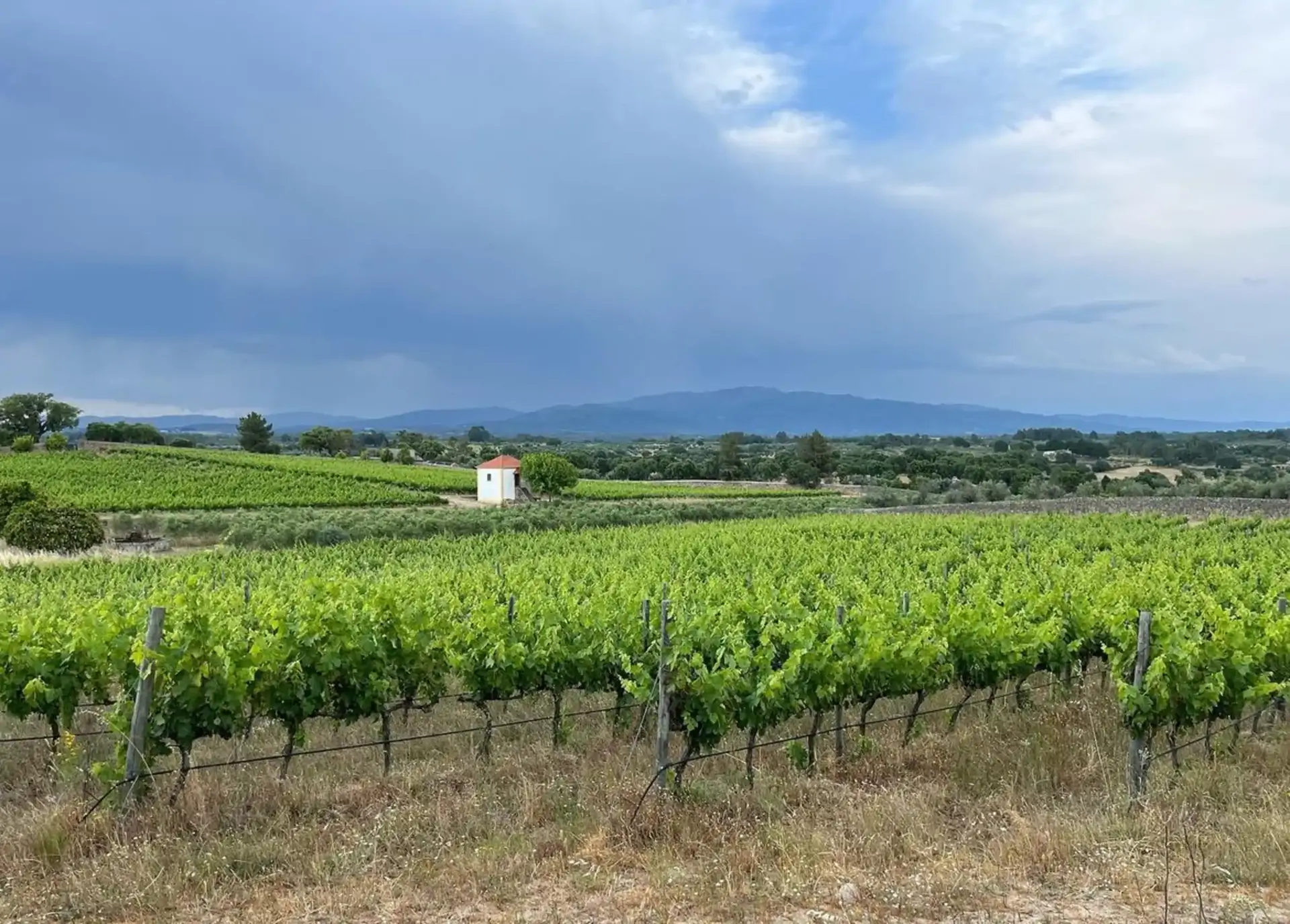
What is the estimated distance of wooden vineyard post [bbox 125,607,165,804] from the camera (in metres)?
6.11

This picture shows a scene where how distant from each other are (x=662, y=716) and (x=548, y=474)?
51.1 metres

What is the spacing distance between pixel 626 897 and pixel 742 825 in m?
1.18

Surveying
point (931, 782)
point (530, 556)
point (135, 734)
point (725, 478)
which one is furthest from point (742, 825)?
point (725, 478)

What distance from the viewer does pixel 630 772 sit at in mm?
6871

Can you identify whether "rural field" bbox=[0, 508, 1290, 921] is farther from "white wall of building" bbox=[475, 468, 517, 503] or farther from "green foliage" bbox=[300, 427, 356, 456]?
"green foliage" bbox=[300, 427, 356, 456]

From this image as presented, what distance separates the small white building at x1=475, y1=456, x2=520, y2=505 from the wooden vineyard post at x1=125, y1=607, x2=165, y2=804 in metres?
49.5

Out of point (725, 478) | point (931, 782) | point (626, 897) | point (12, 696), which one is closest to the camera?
point (626, 897)

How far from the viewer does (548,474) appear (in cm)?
5706

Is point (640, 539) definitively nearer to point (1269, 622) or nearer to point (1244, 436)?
point (1269, 622)

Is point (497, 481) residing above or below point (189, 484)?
below

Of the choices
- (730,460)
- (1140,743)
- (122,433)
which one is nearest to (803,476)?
(730,460)

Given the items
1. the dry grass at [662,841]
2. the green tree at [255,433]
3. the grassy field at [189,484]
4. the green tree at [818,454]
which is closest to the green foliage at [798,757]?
the dry grass at [662,841]

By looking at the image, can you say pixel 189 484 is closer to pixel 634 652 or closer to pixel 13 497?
pixel 13 497

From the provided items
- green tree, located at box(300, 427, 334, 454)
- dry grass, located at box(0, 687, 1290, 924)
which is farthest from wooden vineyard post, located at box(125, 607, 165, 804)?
green tree, located at box(300, 427, 334, 454)
